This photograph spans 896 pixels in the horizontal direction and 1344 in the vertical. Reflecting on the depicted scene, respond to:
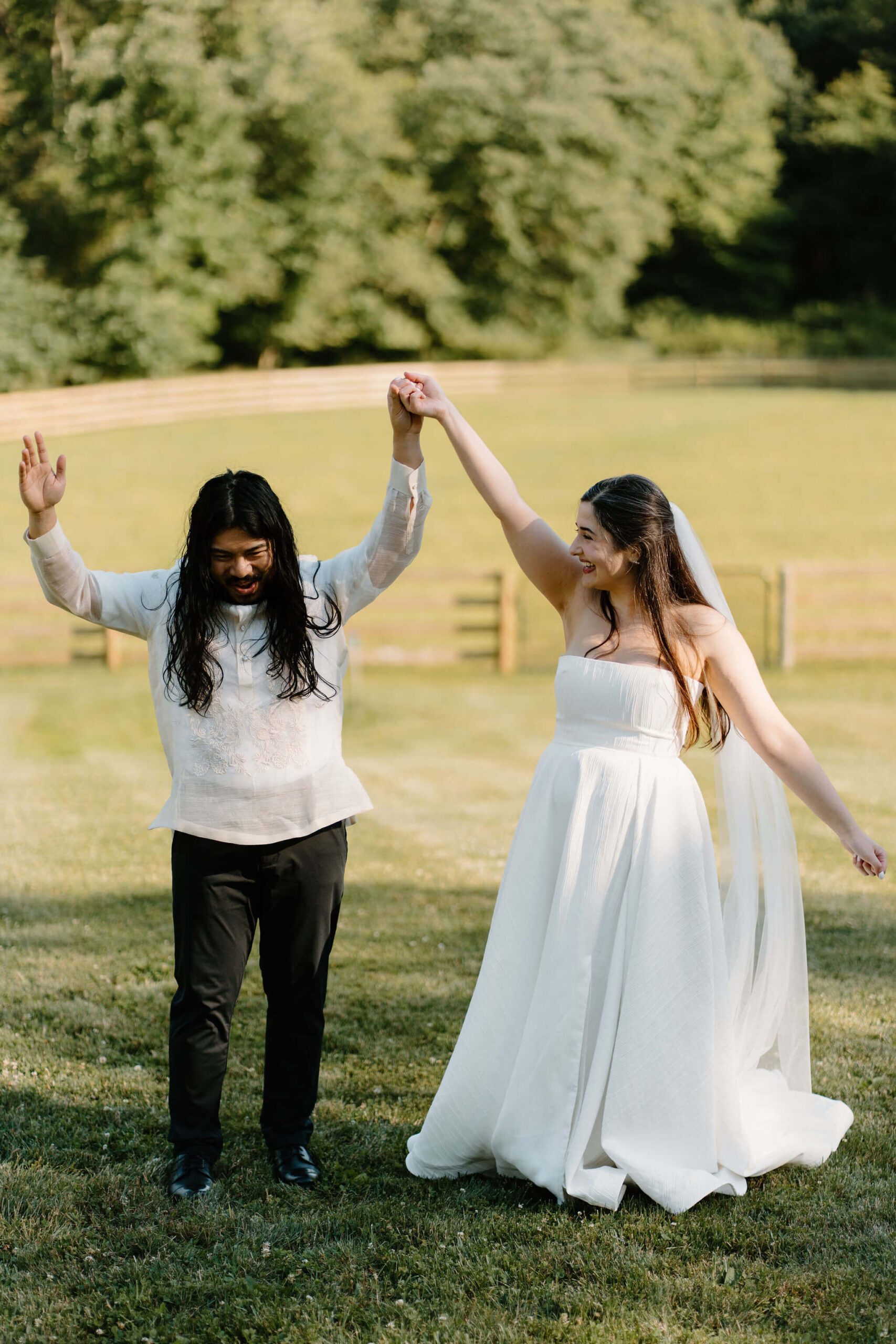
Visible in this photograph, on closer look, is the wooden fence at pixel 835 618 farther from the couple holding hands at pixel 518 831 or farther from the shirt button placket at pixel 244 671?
the shirt button placket at pixel 244 671

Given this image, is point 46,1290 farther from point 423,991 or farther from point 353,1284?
point 423,991

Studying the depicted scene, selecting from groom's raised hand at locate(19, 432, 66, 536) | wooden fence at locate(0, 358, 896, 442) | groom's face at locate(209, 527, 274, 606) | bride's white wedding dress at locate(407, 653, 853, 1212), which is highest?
wooden fence at locate(0, 358, 896, 442)

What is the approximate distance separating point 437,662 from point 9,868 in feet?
31.8

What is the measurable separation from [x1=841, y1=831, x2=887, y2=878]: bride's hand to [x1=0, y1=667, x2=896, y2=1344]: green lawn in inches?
35.9

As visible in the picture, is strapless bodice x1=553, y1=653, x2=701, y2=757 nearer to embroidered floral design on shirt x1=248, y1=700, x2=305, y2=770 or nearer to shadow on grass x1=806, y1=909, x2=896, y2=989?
embroidered floral design on shirt x1=248, y1=700, x2=305, y2=770

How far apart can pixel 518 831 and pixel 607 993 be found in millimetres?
509

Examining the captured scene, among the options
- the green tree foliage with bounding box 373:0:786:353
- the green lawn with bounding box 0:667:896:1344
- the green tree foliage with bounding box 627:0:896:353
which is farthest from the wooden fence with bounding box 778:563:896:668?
the green tree foliage with bounding box 627:0:896:353

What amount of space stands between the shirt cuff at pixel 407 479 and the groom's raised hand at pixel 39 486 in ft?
2.83

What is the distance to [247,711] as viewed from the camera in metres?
3.49

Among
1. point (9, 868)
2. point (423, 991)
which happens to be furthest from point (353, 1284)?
point (9, 868)

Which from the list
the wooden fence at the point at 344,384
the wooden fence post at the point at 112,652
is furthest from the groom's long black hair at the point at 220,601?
the wooden fence at the point at 344,384

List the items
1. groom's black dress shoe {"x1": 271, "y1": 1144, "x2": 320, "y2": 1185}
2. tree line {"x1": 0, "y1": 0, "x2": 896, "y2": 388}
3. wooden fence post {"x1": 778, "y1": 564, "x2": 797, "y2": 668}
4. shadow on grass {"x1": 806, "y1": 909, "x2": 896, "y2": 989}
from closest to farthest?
groom's black dress shoe {"x1": 271, "y1": 1144, "x2": 320, "y2": 1185}
shadow on grass {"x1": 806, "y1": 909, "x2": 896, "y2": 989}
wooden fence post {"x1": 778, "y1": 564, "x2": 797, "y2": 668}
tree line {"x1": 0, "y1": 0, "x2": 896, "y2": 388}

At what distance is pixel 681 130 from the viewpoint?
48469mm

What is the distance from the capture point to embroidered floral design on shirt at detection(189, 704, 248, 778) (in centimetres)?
349
